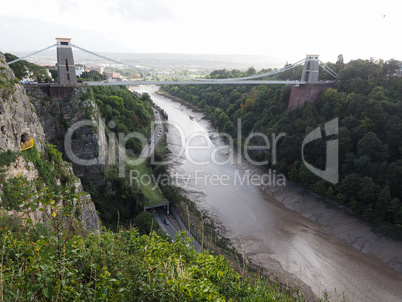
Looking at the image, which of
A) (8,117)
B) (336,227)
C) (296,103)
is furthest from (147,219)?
(296,103)

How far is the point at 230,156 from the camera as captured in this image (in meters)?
18.5

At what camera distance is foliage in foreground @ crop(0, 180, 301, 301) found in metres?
1.85

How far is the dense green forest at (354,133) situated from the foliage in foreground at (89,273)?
392 inches

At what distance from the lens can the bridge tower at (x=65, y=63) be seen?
10.8m

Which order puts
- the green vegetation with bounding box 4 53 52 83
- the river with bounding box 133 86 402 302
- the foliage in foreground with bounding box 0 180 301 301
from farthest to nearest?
the green vegetation with bounding box 4 53 52 83, the river with bounding box 133 86 402 302, the foliage in foreground with bounding box 0 180 301 301

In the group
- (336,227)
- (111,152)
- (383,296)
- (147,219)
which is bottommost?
(383,296)

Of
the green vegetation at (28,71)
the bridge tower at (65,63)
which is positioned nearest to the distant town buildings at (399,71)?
the bridge tower at (65,63)

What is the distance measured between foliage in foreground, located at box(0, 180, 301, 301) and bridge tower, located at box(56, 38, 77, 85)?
32.0ft

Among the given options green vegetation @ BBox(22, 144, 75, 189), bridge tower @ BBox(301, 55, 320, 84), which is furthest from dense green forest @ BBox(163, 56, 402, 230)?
green vegetation @ BBox(22, 144, 75, 189)

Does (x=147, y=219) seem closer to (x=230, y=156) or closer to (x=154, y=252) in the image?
(x=154, y=252)

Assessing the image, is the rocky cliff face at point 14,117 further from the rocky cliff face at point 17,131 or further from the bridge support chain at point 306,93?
the bridge support chain at point 306,93

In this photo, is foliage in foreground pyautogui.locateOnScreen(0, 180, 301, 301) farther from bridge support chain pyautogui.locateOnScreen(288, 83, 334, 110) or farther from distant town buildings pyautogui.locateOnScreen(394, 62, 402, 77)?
distant town buildings pyautogui.locateOnScreen(394, 62, 402, 77)

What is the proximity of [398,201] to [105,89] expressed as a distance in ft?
57.7

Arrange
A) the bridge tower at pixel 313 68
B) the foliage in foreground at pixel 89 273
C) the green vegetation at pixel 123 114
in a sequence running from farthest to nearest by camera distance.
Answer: the bridge tower at pixel 313 68 < the green vegetation at pixel 123 114 < the foliage in foreground at pixel 89 273
